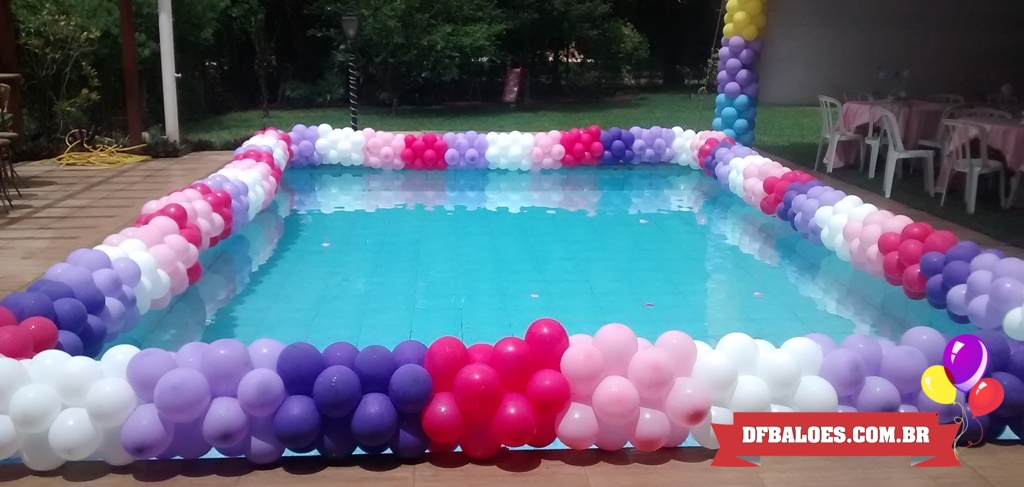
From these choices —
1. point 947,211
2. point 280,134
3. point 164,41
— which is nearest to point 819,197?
point 947,211

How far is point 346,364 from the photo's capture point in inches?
110

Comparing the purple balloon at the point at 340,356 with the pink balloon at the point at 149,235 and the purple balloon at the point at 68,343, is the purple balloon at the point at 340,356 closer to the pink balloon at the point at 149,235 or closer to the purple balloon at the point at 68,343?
the purple balloon at the point at 68,343

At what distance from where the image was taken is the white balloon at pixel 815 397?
9.45 ft

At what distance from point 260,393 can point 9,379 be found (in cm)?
81

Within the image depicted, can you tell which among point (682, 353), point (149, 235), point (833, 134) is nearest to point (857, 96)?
point (833, 134)

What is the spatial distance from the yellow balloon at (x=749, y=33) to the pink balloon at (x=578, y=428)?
7494mm

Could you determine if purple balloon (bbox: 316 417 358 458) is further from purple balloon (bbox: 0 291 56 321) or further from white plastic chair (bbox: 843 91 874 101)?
white plastic chair (bbox: 843 91 874 101)

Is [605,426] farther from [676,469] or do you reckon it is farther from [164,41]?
[164,41]

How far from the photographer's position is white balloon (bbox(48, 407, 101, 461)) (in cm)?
263

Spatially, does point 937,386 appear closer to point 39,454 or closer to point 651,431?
point 651,431

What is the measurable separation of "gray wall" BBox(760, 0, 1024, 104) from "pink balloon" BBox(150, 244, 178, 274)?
740 centimetres

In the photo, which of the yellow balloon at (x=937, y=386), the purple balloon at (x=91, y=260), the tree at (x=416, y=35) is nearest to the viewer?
the yellow balloon at (x=937, y=386)

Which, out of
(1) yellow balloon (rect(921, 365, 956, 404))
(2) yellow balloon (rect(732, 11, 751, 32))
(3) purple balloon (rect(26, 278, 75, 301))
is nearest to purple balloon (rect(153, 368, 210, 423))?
(3) purple balloon (rect(26, 278, 75, 301))

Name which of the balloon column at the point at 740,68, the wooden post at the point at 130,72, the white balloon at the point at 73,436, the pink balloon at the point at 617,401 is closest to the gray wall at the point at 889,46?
the balloon column at the point at 740,68
